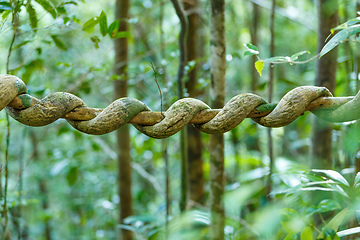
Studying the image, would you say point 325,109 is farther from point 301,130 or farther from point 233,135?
point 301,130

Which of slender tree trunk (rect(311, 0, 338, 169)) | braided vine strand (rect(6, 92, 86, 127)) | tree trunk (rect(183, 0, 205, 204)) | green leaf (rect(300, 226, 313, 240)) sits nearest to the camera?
braided vine strand (rect(6, 92, 86, 127))

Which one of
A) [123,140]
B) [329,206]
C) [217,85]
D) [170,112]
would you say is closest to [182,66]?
[217,85]

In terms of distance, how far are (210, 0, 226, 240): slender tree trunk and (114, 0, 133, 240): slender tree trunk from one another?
29.4 inches

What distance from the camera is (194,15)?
1.56 m

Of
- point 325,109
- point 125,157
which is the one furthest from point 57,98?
point 125,157

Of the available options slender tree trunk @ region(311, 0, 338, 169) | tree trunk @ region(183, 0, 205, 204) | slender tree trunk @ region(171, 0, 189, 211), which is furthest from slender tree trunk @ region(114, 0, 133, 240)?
slender tree trunk @ region(311, 0, 338, 169)

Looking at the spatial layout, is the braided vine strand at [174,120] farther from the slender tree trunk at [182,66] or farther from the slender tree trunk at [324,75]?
the slender tree trunk at [324,75]

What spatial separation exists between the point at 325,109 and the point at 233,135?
1.26 meters

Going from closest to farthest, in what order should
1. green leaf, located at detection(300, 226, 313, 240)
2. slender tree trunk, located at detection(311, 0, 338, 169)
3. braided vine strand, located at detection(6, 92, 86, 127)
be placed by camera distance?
braided vine strand, located at detection(6, 92, 86, 127) → green leaf, located at detection(300, 226, 313, 240) → slender tree trunk, located at detection(311, 0, 338, 169)

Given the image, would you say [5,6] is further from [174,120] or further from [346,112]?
[346,112]

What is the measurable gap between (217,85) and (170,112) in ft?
1.22

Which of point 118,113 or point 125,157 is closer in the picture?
point 118,113

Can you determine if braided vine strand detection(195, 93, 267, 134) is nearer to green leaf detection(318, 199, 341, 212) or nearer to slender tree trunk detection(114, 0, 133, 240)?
green leaf detection(318, 199, 341, 212)

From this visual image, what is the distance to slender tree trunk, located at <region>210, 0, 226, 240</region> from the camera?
2.89 feet
